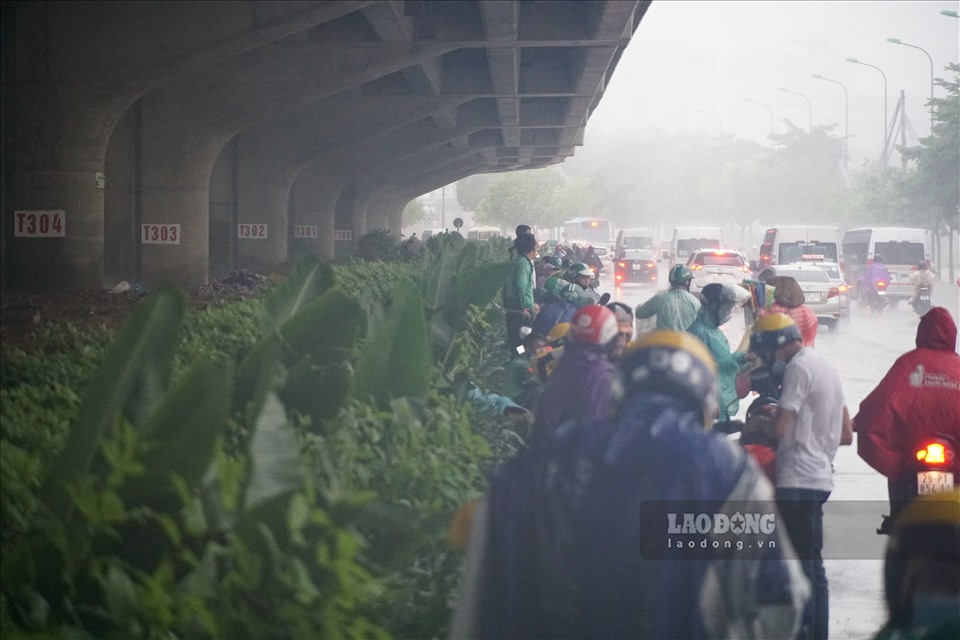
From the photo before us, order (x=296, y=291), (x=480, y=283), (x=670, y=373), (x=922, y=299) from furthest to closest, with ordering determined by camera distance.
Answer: (x=922, y=299) < (x=480, y=283) < (x=296, y=291) < (x=670, y=373)

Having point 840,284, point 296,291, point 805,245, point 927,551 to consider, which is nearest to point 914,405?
point 927,551

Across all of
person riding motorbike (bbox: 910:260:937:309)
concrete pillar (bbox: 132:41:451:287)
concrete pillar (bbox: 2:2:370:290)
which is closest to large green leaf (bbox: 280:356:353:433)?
concrete pillar (bbox: 2:2:370:290)

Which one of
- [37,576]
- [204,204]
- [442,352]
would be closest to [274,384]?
[37,576]

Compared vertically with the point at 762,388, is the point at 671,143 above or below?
above

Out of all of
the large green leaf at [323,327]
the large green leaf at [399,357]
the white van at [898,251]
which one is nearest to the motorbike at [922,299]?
the white van at [898,251]

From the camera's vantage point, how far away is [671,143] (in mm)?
116000

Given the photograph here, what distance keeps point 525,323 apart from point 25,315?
4470mm

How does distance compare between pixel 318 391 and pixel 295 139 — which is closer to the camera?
pixel 318 391

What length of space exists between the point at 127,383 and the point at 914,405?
436 centimetres

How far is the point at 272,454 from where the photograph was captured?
3.43m

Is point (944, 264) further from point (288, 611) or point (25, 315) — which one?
point (288, 611)

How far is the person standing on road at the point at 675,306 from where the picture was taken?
1018 cm

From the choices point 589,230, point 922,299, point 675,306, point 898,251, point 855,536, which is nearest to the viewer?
point 855,536

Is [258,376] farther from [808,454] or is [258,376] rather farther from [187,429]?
[808,454]
